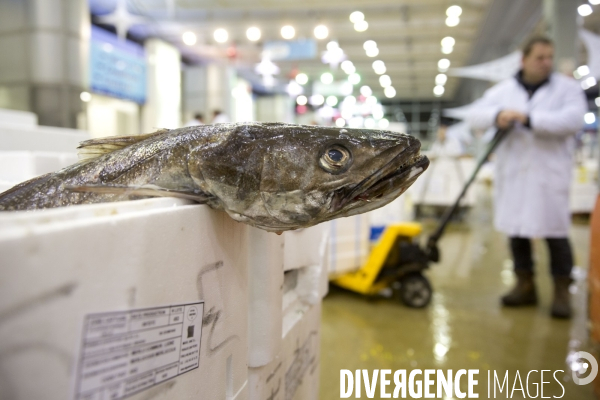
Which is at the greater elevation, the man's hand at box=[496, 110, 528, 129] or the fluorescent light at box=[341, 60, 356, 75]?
the fluorescent light at box=[341, 60, 356, 75]

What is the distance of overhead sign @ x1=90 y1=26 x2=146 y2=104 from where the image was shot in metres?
9.83

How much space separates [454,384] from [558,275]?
1.66 meters

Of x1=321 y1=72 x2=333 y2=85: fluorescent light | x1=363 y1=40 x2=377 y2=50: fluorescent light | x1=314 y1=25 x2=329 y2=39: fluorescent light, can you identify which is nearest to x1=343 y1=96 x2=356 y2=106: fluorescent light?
x1=321 y1=72 x2=333 y2=85: fluorescent light

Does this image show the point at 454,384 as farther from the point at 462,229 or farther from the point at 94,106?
the point at 94,106

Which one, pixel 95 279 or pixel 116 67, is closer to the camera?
pixel 95 279

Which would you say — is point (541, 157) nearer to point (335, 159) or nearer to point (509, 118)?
point (509, 118)

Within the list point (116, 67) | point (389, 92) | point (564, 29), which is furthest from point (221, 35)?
point (389, 92)

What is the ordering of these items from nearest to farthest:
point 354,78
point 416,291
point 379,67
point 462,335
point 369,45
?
point 462,335 < point 416,291 < point 369,45 < point 379,67 < point 354,78

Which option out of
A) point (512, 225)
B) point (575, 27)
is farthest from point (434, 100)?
point (512, 225)

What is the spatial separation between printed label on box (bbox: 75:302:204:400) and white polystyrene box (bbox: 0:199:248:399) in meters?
0.02

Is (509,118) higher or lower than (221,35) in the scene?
lower

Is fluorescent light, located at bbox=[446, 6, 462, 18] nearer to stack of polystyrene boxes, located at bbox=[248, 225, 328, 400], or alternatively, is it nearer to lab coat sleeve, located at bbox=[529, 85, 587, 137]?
lab coat sleeve, located at bbox=[529, 85, 587, 137]

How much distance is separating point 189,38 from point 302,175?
1275cm

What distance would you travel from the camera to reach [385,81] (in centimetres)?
1909
